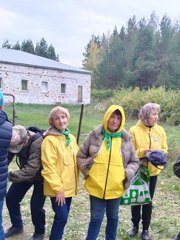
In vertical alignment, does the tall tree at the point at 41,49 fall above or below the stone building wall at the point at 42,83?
above

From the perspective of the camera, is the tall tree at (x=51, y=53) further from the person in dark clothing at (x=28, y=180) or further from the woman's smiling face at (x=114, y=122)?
the woman's smiling face at (x=114, y=122)

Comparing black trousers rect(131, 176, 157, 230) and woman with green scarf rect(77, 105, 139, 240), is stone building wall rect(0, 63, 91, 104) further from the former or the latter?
woman with green scarf rect(77, 105, 139, 240)

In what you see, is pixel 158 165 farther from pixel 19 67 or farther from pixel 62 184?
pixel 19 67

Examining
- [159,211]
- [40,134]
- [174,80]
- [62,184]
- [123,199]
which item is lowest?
[159,211]

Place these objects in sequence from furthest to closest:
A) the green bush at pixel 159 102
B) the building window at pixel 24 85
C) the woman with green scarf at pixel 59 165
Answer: the building window at pixel 24 85 < the green bush at pixel 159 102 < the woman with green scarf at pixel 59 165

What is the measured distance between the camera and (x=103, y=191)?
289 cm

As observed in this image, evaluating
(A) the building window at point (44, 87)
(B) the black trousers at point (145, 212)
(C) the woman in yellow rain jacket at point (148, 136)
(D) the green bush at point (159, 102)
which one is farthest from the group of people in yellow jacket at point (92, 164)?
(A) the building window at point (44, 87)

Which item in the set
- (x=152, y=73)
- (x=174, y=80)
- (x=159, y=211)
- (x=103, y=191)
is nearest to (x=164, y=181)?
(x=159, y=211)

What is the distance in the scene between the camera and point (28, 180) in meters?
3.05

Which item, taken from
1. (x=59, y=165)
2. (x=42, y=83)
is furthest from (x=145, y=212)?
(x=42, y=83)

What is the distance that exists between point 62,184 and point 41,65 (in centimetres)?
2422

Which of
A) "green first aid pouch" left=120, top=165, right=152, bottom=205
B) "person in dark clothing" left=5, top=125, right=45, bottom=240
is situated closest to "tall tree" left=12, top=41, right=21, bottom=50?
"person in dark clothing" left=5, top=125, right=45, bottom=240

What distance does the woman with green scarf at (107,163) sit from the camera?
9.47ft

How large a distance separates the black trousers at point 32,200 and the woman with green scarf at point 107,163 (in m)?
0.59
